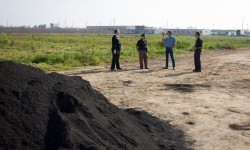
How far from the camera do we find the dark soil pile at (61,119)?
191 inches

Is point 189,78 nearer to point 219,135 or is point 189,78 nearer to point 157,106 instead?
point 157,106

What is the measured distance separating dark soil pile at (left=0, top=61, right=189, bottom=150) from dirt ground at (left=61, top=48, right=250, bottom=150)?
0.75 m

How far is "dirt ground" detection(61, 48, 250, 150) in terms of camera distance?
6.92 m

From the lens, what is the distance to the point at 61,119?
5195 mm

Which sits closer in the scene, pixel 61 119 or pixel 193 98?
pixel 61 119

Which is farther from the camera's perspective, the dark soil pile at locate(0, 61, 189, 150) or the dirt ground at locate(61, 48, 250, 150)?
the dirt ground at locate(61, 48, 250, 150)

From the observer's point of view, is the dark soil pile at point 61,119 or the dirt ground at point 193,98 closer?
the dark soil pile at point 61,119

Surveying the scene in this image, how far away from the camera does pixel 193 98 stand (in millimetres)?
9992

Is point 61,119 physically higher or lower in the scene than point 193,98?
higher

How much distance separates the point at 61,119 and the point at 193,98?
563cm

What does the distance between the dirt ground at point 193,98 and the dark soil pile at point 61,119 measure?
0.75 metres

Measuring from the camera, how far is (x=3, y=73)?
599cm

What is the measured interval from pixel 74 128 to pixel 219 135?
3.12 meters

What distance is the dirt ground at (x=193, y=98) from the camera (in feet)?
22.7
